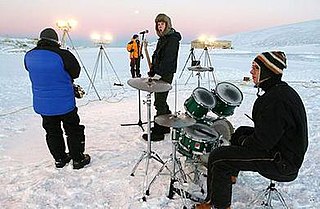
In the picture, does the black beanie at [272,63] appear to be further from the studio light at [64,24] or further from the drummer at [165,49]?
the studio light at [64,24]

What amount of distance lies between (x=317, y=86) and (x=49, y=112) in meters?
8.56

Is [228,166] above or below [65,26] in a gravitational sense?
below

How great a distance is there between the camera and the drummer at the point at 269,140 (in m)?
2.32

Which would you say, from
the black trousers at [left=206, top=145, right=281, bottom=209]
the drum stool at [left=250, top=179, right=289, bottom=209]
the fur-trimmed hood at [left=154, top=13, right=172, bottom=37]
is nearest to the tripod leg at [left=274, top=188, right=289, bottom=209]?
the drum stool at [left=250, top=179, right=289, bottom=209]

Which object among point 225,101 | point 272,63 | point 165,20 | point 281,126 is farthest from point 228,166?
point 165,20

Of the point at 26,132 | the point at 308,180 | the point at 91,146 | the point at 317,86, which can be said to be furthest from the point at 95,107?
the point at 317,86

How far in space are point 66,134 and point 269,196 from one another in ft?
7.54

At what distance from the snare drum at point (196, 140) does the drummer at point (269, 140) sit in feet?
1.11

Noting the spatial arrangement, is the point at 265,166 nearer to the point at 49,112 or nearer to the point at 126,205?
the point at 126,205

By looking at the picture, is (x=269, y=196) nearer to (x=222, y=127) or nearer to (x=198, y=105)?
(x=222, y=127)

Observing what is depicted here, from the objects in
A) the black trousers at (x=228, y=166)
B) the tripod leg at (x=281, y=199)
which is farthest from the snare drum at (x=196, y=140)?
the tripod leg at (x=281, y=199)

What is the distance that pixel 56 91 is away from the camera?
3328mm

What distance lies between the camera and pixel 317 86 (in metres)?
9.39

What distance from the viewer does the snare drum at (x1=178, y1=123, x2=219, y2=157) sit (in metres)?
2.96
